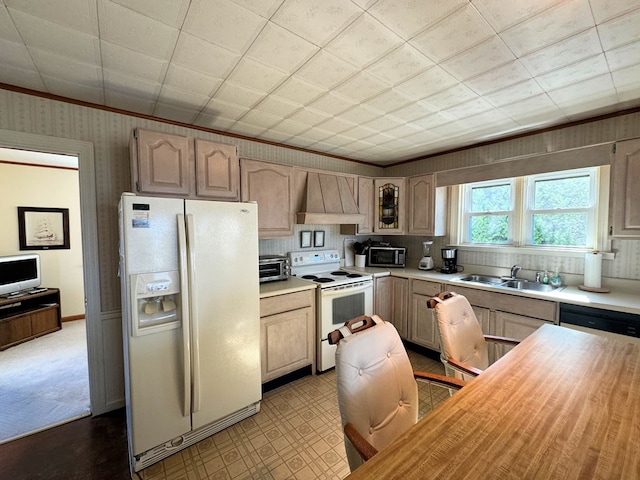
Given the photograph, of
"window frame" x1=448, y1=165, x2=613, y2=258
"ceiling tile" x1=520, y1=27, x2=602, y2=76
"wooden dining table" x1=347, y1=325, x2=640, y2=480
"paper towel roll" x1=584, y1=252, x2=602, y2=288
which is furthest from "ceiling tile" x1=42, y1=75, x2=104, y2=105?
"paper towel roll" x1=584, y1=252, x2=602, y2=288

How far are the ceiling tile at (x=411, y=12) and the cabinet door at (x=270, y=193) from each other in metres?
1.70

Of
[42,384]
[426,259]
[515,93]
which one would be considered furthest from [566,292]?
[42,384]

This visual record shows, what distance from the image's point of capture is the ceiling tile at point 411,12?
1.16m

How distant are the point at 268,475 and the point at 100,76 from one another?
268cm

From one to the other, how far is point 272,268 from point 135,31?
2030mm

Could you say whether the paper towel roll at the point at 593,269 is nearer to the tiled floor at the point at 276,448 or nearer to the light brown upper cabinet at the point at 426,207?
the light brown upper cabinet at the point at 426,207

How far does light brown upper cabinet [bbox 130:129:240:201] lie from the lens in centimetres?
196

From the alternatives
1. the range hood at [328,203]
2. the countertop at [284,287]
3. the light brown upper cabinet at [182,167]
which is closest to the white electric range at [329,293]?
the countertop at [284,287]

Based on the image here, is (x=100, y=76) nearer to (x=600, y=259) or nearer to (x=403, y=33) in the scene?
(x=403, y=33)

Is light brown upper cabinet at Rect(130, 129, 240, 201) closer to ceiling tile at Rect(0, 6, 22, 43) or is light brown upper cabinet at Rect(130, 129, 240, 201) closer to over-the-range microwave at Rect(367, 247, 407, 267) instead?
ceiling tile at Rect(0, 6, 22, 43)

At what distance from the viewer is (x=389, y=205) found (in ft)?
12.1

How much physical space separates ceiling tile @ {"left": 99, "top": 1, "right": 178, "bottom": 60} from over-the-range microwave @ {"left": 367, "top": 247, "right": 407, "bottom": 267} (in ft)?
9.93

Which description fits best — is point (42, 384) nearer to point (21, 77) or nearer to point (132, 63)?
point (21, 77)

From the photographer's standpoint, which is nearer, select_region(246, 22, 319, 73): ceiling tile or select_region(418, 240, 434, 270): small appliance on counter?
select_region(246, 22, 319, 73): ceiling tile
